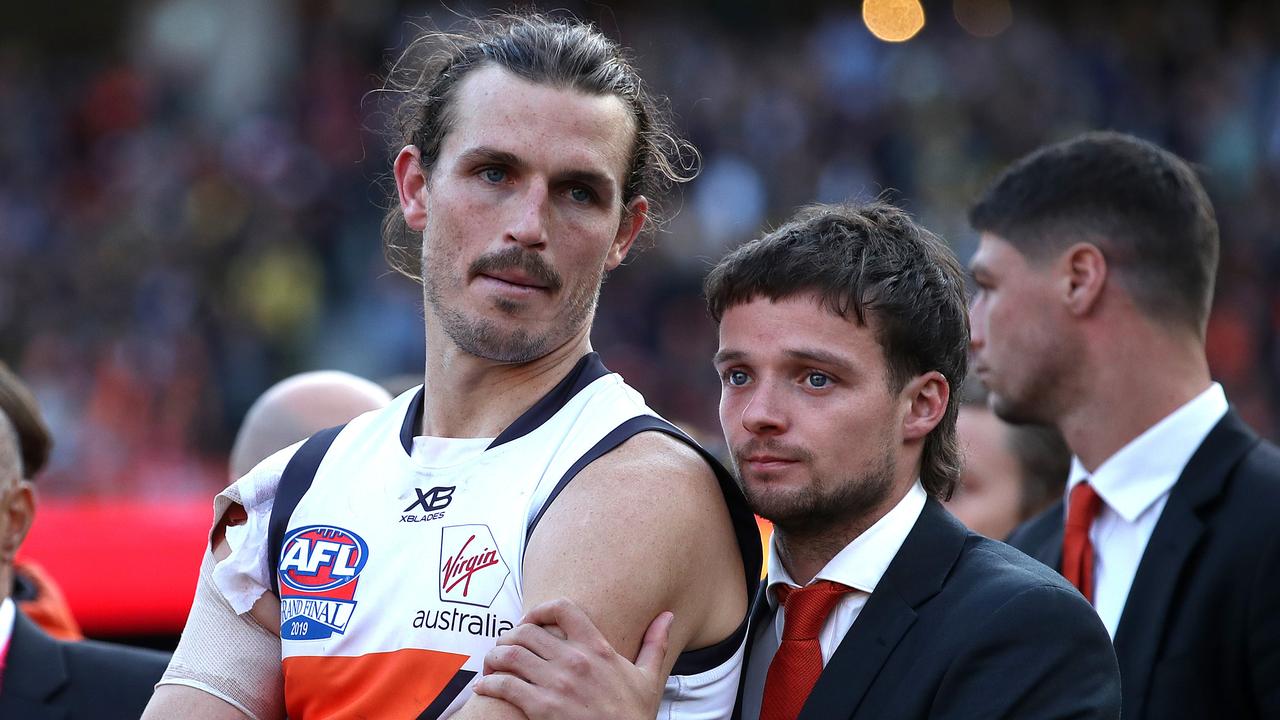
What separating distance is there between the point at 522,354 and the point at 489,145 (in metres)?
0.40

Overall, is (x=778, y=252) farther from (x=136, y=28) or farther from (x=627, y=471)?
(x=136, y=28)

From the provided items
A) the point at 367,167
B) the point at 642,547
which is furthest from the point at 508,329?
the point at 367,167

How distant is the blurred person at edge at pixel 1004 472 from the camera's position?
195 inches

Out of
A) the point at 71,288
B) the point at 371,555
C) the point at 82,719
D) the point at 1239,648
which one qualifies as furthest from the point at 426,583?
the point at 71,288

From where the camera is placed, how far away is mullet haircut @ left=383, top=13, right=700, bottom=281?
2.90 metres

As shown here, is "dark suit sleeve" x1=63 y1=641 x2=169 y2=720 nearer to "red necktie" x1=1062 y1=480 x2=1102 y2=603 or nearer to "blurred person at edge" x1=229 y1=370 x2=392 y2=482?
"blurred person at edge" x1=229 y1=370 x2=392 y2=482

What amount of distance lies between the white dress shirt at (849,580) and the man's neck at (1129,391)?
3.95ft

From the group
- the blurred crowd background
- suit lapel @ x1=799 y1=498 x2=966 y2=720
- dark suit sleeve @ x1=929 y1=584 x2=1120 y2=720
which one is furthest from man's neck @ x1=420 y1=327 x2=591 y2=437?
the blurred crowd background

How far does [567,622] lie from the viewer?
7.91 feet

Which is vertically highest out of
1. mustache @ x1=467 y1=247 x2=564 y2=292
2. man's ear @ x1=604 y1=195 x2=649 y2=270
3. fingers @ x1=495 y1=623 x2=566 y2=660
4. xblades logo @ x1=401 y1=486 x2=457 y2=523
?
man's ear @ x1=604 y1=195 x2=649 y2=270

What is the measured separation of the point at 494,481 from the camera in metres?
2.70

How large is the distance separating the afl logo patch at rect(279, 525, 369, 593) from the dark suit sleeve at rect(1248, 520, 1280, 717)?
1.92 meters

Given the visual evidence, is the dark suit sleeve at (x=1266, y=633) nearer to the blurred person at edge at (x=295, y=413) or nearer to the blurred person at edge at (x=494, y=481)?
the blurred person at edge at (x=494, y=481)

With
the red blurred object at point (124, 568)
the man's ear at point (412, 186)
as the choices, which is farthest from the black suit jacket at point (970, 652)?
the red blurred object at point (124, 568)
